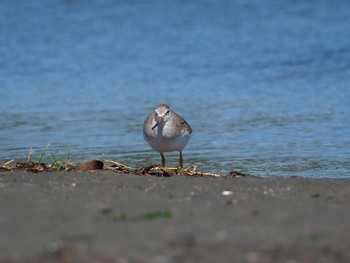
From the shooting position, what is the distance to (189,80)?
1678 centimetres

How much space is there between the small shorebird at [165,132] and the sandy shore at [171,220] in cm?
217

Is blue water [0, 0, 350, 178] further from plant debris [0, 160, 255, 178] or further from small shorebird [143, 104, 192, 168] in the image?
plant debris [0, 160, 255, 178]

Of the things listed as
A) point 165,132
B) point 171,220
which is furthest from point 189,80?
point 171,220

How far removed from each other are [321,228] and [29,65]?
44.6 feet

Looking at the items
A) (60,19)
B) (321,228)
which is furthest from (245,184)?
(60,19)

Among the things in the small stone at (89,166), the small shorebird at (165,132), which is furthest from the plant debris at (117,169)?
the small shorebird at (165,132)

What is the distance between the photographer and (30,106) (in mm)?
14992

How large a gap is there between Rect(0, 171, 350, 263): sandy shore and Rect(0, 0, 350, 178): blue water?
9.59 feet

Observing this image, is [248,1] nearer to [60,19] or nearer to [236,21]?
[236,21]

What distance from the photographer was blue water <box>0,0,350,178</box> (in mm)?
11898

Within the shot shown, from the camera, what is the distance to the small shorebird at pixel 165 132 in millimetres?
10438

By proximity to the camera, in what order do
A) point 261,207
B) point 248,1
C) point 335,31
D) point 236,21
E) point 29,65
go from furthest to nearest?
1. point 248,1
2. point 236,21
3. point 335,31
4. point 29,65
5. point 261,207

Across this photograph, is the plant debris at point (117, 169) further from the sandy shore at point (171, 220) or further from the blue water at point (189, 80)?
the blue water at point (189, 80)

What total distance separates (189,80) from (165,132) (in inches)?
254
